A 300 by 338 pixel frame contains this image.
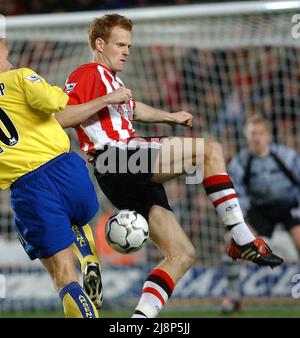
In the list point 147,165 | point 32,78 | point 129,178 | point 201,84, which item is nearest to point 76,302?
point 129,178

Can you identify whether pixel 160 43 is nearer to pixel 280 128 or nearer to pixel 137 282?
pixel 280 128

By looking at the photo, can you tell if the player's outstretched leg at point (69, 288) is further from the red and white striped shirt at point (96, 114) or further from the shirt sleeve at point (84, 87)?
the shirt sleeve at point (84, 87)

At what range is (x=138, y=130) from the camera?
1050 cm

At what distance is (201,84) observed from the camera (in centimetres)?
1053

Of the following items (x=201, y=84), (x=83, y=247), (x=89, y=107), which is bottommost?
(x=83, y=247)

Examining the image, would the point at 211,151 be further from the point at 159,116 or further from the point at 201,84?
the point at 201,84

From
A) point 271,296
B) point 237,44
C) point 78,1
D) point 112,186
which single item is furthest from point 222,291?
point 78,1

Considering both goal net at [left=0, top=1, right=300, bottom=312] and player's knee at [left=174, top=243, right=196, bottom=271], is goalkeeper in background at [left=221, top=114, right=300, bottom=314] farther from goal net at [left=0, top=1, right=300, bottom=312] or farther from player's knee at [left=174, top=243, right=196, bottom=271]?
player's knee at [left=174, top=243, right=196, bottom=271]

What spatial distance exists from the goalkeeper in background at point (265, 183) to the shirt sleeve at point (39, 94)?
4.42 metres

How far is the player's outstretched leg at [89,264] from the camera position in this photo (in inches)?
213

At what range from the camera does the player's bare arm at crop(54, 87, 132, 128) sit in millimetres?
5164

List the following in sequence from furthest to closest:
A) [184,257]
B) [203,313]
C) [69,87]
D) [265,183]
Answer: [265,183] → [203,313] → [184,257] → [69,87]

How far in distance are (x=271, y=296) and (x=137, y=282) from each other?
155 centimetres

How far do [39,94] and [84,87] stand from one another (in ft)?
1.67
